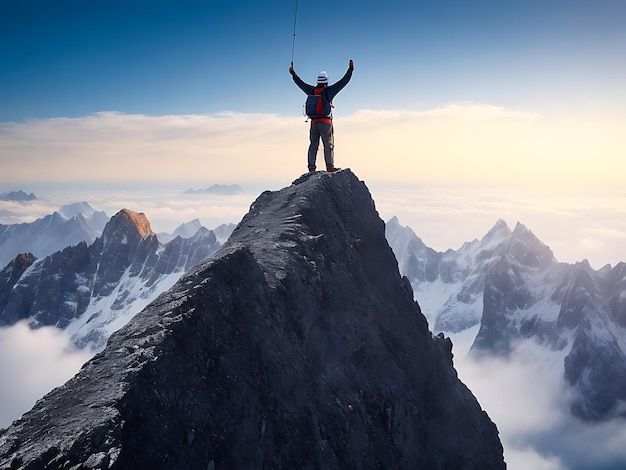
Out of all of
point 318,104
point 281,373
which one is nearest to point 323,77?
point 318,104

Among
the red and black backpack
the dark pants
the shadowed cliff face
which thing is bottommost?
the shadowed cliff face

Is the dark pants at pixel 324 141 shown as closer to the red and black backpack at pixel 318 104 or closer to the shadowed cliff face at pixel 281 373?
the red and black backpack at pixel 318 104

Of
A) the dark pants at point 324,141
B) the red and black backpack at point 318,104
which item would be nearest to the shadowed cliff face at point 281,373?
the dark pants at point 324,141

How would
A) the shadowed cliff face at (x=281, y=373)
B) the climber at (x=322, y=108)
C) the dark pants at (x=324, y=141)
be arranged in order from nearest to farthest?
the shadowed cliff face at (x=281, y=373) < the climber at (x=322, y=108) < the dark pants at (x=324, y=141)

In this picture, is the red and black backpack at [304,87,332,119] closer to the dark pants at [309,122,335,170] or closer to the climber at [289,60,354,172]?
the climber at [289,60,354,172]

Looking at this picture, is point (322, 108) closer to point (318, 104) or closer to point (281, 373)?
point (318, 104)

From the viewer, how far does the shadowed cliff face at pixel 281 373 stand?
33.8 ft

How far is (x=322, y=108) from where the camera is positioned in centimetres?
2402

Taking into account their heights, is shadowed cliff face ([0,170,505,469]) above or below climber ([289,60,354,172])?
below

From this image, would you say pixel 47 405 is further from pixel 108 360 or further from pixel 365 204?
pixel 365 204

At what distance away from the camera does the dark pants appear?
2456 centimetres

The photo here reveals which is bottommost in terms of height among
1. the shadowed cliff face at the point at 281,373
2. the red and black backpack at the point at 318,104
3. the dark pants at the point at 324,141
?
the shadowed cliff face at the point at 281,373

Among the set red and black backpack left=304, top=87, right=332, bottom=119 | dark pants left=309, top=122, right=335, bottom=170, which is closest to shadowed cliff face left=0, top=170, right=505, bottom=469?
dark pants left=309, top=122, right=335, bottom=170

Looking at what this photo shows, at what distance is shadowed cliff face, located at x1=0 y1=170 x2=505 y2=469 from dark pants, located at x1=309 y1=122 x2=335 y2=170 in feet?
4.30
